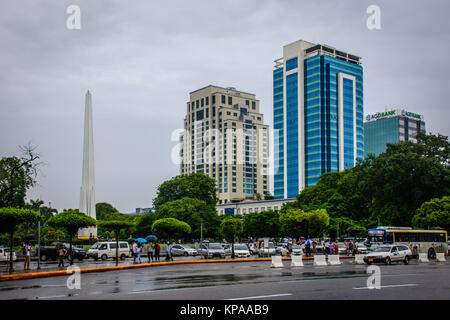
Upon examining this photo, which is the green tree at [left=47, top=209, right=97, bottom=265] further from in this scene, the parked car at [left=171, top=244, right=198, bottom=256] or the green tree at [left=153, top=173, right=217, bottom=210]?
the green tree at [left=153, top=173, right=217, bottom=210]

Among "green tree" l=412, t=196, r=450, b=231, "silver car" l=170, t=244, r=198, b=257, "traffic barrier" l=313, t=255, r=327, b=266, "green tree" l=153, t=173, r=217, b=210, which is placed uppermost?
"green tree" l=153, t=173, r=217, b=210

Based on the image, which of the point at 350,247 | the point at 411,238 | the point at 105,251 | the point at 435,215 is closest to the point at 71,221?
the point at 105,251

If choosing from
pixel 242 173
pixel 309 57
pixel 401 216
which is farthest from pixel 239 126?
pixel 401 216

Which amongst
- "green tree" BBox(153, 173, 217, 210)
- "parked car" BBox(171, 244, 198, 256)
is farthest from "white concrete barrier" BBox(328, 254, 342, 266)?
"green tree" BBox(153, 173, 217, 210)

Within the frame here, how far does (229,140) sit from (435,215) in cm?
12164

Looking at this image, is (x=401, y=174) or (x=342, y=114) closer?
(x=401, y=174)

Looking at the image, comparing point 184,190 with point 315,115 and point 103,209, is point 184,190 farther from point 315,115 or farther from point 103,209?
point 103,209

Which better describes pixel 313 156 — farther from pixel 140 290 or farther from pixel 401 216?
pixel 140 290

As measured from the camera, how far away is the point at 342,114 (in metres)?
132

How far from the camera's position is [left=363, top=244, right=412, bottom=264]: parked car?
31578mm

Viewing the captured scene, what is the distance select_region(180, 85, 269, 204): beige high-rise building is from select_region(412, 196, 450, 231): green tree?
114654mm
